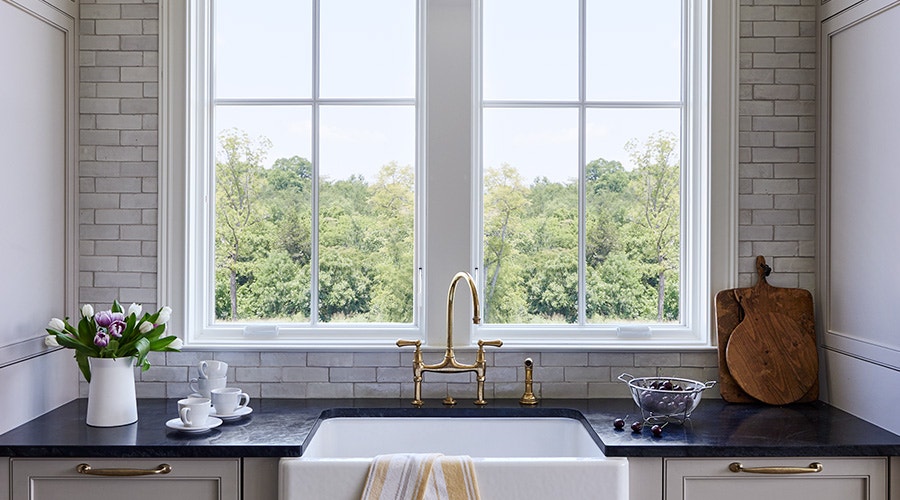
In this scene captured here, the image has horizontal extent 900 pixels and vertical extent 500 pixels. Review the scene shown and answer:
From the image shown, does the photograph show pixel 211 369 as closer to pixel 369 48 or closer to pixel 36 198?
pixel 36 198

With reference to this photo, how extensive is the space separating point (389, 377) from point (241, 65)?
134 cm

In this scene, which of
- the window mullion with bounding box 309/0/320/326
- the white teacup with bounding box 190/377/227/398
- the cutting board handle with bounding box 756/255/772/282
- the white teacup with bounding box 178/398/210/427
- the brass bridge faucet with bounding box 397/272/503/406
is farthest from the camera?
the window mullion with bounding box 309/0/320/326

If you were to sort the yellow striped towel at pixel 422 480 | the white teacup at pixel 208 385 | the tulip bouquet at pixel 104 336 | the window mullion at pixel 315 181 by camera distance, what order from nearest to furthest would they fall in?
the yellow striped towel at pixel 422 480 < the tulip bouquet at pixel 104 336 < the white teacup at pixel 208 385 < the window mullion at pixel 315 181

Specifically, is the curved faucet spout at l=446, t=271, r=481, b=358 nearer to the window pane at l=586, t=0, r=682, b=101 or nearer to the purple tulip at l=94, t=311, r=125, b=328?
the window pane at l=586, t=0, r=682, b=101

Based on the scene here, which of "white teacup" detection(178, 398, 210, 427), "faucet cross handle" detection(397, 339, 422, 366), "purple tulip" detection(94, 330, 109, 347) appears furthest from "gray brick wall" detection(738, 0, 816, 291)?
"purple tulip" detection(94, 330, 109, 347)

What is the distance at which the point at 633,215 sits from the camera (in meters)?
2.97

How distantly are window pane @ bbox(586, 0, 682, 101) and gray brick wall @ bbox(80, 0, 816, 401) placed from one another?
269 mm

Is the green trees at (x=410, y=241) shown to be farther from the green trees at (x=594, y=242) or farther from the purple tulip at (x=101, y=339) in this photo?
the purple tulip at (x=101, y=339)

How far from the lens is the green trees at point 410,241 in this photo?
2.94 m

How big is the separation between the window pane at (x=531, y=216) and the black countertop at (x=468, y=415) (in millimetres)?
425

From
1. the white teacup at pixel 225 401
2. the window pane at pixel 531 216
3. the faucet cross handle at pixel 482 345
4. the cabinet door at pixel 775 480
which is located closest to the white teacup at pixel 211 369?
the white teacup at pixel 225 401

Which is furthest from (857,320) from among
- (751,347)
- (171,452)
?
(171,452)

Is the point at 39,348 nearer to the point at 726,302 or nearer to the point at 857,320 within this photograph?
the point at 726,302

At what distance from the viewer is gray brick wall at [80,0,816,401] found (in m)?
2.80
